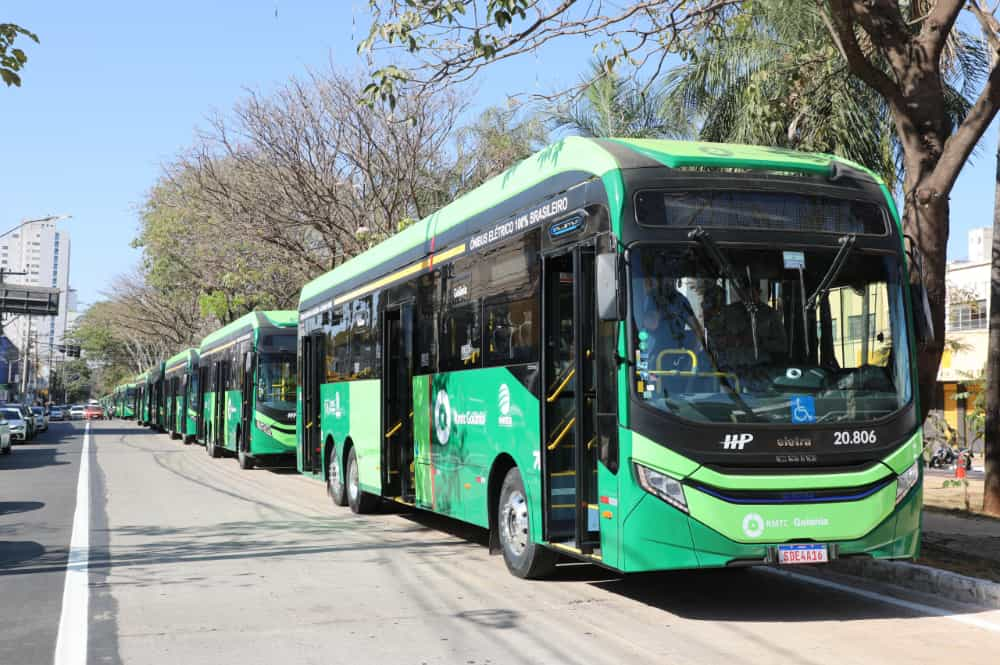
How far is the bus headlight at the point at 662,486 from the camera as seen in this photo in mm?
7742

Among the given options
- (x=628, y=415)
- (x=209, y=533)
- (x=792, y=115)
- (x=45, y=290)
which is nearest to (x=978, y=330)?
(x=792, y=115)

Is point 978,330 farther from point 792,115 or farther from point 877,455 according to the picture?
point 877,455

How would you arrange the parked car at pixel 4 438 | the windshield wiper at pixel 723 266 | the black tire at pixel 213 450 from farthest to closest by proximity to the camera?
the parked car at pixel 4 438 < the black tire at pixel 213 450 < the windshield wiper at pixel 723 266

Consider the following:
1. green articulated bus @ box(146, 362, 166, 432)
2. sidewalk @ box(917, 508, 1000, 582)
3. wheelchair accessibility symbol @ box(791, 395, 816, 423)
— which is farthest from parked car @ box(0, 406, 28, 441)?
wheelchair accessibility symbol @ box(791, 395, 816, 423)

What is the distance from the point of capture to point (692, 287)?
8.01 m

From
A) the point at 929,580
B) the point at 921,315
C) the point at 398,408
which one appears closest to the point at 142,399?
the point at 398,408

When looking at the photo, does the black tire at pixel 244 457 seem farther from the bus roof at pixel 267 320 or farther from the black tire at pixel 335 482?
the black tire at pixel 335 482

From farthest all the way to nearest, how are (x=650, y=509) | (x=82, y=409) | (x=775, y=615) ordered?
(x=82, y=409) → (x=775, y=615) → (x=650, y=509)

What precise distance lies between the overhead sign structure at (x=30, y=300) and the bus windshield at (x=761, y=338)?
56375mm

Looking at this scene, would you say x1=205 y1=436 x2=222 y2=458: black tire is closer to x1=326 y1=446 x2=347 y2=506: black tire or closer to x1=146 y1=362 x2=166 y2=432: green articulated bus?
x1=326 y1=446 x2=347 y2=506: black tire

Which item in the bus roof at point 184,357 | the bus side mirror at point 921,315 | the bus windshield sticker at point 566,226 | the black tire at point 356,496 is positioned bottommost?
the black tire at point 356,496

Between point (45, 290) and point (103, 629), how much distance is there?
56829mm

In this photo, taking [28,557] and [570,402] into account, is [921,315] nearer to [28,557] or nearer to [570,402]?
[570,402]

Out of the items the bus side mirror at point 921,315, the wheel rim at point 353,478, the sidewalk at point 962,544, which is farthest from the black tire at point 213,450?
the bus side mirror at point 921,315
